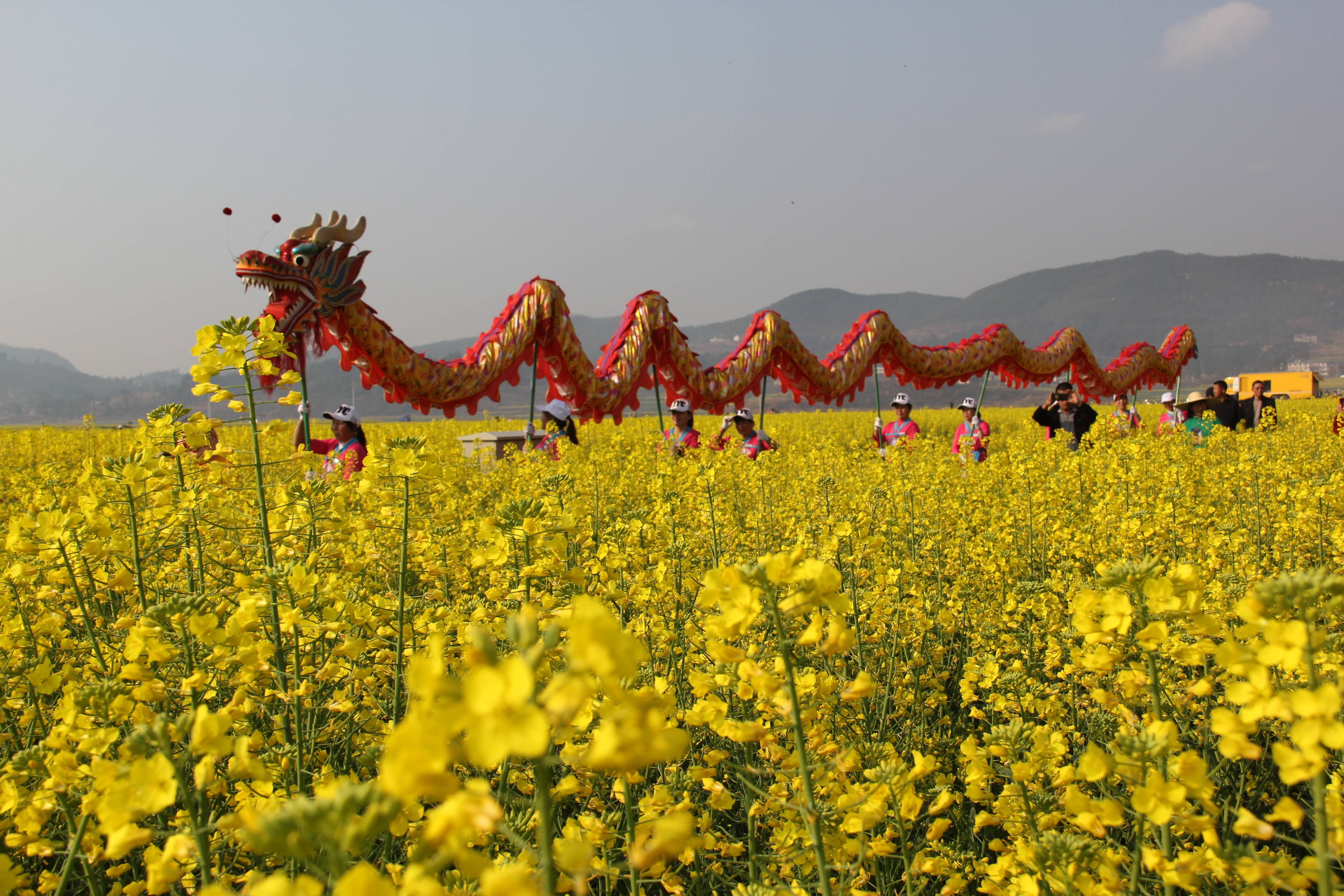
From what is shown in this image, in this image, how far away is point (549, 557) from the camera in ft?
7.13

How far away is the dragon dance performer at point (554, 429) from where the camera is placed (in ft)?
24.4

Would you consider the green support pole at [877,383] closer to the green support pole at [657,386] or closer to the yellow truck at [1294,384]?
the green support pole at [657,386]

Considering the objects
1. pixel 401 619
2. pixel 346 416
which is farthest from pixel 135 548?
pixel 346 416

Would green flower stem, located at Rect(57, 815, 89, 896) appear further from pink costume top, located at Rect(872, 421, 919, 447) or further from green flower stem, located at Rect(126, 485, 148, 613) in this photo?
pink costume top, located at Rect(872, 421, 919, 447)

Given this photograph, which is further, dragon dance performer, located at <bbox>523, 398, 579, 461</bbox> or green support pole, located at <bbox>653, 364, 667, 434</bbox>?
green support pole, located at <bbox>653, 364, 667, 434</bbox>

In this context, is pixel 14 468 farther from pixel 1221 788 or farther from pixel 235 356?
pixel 1221 788

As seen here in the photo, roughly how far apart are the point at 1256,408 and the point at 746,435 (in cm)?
839

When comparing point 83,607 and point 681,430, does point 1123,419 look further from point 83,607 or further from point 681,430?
point 83,607

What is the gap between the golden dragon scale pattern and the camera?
21.8ft

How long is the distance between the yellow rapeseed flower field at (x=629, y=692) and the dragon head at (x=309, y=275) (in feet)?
6.52

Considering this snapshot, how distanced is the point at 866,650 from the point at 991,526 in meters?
1.88

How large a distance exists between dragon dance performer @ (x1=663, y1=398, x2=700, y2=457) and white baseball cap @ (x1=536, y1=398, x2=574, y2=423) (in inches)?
50.2

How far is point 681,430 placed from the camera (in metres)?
9.55

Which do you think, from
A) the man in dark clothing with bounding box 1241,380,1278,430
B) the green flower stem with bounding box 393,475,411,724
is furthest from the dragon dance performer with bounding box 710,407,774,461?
the man in dark clothing with bounding box 1241,380,1278,430
